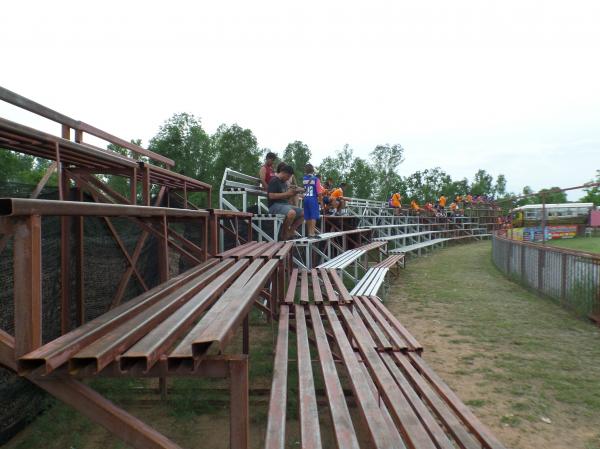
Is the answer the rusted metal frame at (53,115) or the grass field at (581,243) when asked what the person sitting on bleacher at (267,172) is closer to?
the rusted metal frame at (53,115)

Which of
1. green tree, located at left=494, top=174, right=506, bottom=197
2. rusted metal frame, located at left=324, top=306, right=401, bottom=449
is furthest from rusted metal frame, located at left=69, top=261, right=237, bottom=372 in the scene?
green tree, located at left=494, top=174, right=506, bottom=197

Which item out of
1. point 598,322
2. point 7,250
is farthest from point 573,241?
point 7,250

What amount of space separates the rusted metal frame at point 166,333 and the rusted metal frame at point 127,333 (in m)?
0.04

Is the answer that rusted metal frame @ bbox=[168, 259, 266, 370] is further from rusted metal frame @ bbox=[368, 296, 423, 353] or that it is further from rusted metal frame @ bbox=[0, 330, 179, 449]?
rusted metal frame @ bbox=[368, 296, 423, 353]

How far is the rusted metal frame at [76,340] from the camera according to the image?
144 centimetres

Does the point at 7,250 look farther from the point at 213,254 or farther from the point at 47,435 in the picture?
the point at 213,254

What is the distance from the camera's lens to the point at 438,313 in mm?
7086

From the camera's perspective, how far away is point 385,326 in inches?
167

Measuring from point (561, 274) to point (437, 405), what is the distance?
601 cm

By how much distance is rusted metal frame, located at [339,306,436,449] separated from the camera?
2.18 metres

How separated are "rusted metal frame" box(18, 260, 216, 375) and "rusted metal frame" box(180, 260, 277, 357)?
382mm

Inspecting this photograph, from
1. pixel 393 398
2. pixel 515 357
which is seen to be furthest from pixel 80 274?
pixel 515 357

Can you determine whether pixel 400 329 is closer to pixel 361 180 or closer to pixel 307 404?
pixel 307 404

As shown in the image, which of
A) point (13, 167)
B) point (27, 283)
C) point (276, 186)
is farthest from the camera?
point (13, 167)
